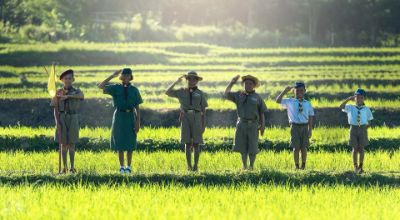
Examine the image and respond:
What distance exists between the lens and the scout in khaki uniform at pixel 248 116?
984 cm

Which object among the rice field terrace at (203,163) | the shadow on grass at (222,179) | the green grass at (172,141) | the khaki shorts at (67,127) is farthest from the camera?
the green grass at (172,141)

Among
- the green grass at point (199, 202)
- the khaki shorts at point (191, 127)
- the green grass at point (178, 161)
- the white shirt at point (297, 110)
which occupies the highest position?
the white shirt at point (297, 110)

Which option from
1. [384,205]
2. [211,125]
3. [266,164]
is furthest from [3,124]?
[384,205]

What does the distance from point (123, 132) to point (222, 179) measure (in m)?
1.54

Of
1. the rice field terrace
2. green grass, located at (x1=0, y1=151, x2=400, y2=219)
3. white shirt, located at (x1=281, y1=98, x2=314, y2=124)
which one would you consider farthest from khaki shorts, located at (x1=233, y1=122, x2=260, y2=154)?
green grass, located at (x1=0, y1=151, x2=400, y2=219)

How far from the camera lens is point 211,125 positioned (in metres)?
15.9

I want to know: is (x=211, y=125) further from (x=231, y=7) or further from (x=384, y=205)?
(x=231, y=7)

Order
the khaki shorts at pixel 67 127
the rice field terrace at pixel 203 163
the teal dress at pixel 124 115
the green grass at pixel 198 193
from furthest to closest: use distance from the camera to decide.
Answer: the khaki shorts at pixel 67 127 < the teal dress at pixel 124 115 < the rice field terrace at pixel 203 163 < the green grass at pixel 198 193

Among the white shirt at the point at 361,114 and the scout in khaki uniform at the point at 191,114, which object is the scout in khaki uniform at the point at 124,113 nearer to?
the scout in khaki uniform at the point at 191,114

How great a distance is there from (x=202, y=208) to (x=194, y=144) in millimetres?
3440

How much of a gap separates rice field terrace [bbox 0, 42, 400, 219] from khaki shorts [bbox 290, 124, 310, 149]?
17.9 inches

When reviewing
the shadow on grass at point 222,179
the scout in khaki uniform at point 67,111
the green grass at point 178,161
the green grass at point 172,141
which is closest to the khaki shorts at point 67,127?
the scout in khaki uniform at point 67,111

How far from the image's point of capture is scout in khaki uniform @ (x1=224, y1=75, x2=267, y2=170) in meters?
9.84

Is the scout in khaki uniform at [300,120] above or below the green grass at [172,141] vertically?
above
